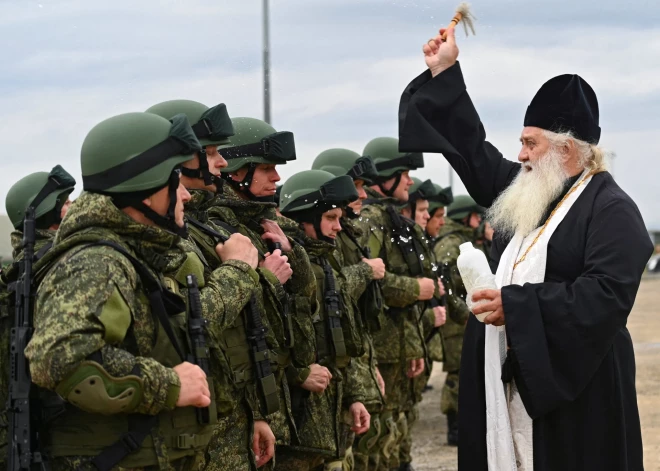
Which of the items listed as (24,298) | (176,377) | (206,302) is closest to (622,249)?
(206,302)

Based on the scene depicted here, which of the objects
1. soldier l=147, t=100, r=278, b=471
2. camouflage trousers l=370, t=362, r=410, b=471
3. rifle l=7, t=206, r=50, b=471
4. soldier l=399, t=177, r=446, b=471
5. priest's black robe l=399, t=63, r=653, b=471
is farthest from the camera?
soldier l=399, t=177, r=446, b=471

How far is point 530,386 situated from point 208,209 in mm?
1834

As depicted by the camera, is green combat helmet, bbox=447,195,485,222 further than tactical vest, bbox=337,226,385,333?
Yes

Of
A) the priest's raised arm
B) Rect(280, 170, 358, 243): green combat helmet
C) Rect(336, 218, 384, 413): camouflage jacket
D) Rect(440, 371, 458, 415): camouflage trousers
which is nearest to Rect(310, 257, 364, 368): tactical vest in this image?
Rect(280, 170, 358, 243): green combat helmet

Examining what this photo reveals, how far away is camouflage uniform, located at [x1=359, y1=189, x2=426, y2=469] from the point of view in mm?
Result: 8219

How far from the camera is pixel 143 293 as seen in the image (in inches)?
149

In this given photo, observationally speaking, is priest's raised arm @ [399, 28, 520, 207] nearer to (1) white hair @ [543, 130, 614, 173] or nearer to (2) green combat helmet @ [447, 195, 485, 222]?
(1) white hair @ [543, 130, 614, 173]

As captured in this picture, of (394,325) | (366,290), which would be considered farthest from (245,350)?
(394,325)

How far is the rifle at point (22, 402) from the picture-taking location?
3.70 m

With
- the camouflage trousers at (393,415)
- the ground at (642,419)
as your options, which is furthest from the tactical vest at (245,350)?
the ground at (642,419)

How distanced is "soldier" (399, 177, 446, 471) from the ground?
2.91 feet

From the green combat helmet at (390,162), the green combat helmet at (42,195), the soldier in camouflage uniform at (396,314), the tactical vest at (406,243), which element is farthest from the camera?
the green combat helmet at (390,162)

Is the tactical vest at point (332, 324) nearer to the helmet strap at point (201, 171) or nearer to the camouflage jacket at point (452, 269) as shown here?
the helmet strap at point (201, 171)

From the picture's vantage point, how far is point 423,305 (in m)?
9.00
